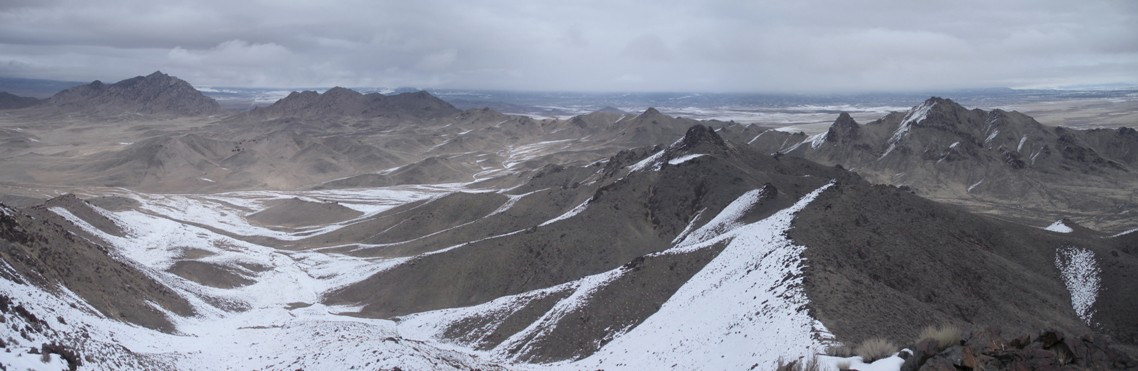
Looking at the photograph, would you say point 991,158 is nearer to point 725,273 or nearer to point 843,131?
point 843,131

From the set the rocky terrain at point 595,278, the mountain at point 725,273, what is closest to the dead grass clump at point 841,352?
the rocky terrain at point 595,278

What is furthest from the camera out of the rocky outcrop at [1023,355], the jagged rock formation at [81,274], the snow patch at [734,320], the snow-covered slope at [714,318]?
the jagged rock formation at [81,274]

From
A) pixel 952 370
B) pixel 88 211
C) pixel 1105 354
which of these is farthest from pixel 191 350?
pixel 88 211

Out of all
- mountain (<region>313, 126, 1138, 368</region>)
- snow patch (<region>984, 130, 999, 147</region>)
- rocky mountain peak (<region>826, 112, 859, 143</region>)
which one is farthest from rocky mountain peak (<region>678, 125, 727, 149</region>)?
snow patch (<region>984, 130, 999, 147</region>)

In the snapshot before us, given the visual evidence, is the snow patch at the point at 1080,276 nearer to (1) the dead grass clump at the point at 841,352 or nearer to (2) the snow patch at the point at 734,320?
(2) the snow patch at the point at 734,320

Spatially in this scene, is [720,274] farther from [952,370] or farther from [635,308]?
[952,370]

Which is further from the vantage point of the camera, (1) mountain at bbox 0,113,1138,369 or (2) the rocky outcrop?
(1) mountain at bbox 0,113,1138,369

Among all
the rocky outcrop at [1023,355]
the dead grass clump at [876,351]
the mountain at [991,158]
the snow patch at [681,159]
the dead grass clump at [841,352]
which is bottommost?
the mountain at [991,158]

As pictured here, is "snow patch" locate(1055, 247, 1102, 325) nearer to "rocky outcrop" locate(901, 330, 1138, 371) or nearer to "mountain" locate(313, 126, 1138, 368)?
"mountain" locate(313, 126, 1138, 368)
